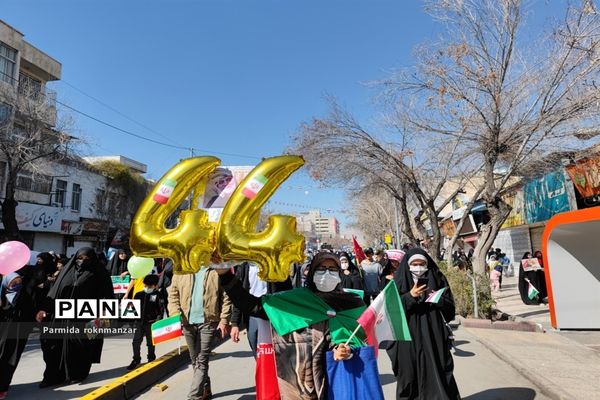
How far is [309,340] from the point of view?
2.79 m

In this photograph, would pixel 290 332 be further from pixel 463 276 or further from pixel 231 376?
pixel 463 276

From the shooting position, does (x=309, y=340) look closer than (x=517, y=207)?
Yes

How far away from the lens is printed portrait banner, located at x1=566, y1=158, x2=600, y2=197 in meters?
11.6

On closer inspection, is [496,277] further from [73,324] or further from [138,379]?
[73,324]

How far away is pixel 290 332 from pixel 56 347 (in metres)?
4.16

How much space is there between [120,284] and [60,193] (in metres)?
17.7

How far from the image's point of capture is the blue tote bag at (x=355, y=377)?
2627 millimetres

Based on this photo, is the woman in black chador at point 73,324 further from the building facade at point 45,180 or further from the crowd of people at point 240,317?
the building facade at point 45,180

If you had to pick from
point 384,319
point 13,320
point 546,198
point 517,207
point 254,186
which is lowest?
point 13,320

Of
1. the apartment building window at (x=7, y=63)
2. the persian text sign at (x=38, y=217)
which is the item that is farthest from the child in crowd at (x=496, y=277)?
the apartment building window at (x=7, y=63)

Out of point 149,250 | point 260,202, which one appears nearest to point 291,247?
point 260,202

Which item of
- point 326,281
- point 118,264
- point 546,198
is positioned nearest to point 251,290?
point 326,281

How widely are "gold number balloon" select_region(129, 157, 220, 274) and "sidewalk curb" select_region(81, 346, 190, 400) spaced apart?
2555 millimetres

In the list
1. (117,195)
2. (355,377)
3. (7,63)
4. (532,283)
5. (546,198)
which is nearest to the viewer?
(355,377)
